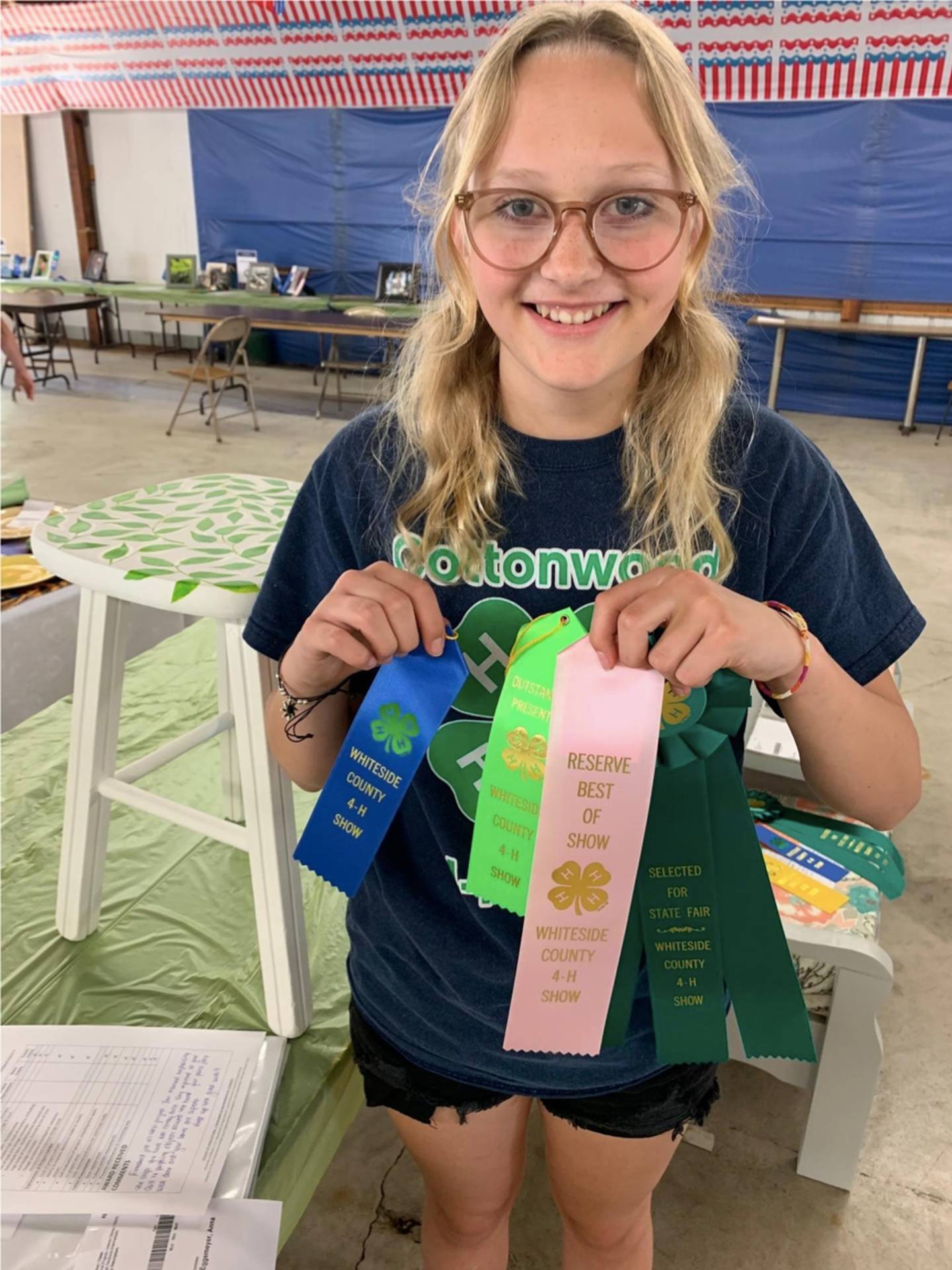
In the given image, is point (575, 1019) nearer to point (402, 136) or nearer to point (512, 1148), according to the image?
point (512, 1148)

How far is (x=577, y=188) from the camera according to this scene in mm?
774

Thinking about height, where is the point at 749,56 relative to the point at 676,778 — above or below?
above

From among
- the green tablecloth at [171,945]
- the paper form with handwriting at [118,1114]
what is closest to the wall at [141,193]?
the green tablecloth at [171,945]

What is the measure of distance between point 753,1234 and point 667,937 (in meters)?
0.92

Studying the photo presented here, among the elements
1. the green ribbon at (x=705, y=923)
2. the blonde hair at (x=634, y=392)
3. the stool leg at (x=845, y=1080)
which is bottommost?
the stool leg at (x=845, y=1080)

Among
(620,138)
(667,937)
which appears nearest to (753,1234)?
(667,937)

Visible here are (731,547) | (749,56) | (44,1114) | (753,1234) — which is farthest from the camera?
(749,56)

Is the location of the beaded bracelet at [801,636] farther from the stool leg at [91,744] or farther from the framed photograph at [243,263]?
the framed photograph at [243,263]

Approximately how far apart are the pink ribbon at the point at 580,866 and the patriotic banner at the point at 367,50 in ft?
17.9

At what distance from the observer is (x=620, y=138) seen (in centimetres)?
77

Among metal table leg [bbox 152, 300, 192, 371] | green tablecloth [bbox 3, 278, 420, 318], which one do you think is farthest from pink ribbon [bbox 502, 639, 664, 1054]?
metal table leg [bbox 152, 300, 192, 371]

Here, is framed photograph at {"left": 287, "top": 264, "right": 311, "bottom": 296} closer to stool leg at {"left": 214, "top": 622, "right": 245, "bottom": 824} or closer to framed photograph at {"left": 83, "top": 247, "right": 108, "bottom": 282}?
framed photograph at {"left": 83, "top": 247, "right": 108, "bottom": 282}

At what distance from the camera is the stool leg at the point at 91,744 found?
1.38 meters

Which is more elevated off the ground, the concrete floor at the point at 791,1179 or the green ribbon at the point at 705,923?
the green ribbon at the point at 705,923
